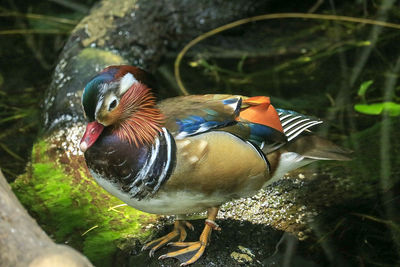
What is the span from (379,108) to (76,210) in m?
2.14

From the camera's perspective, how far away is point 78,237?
335cm

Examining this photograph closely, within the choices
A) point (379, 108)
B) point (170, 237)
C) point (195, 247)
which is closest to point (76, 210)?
point (170, 237)

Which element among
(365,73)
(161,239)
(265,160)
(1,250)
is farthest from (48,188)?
(365,73)

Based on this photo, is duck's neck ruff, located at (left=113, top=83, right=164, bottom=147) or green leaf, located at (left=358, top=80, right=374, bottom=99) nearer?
duck's neck ruff, located at (left=113, top=83, right=164, bottom=147)

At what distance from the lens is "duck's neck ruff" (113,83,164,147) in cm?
279

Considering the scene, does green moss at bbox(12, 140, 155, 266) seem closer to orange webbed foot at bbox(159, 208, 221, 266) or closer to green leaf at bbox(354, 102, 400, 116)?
orange webbed foot at bbox(159, 208, 221, 266)

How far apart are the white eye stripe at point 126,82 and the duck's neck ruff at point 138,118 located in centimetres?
2

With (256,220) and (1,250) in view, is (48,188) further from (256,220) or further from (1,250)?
(1,250)

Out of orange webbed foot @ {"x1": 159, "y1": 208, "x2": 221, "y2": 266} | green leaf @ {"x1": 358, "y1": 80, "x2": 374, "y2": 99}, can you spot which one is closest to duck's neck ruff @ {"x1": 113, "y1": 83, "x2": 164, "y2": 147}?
orange webbed foot @ {"x1": 159, "y1": 208, "x2": 221, "y2": 266}

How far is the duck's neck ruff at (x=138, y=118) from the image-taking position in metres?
2.79

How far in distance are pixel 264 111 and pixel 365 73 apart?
82.1 inches

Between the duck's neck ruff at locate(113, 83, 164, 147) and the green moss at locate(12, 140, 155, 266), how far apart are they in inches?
29.7

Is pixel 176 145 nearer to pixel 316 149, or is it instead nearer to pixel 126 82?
pixel 126 82

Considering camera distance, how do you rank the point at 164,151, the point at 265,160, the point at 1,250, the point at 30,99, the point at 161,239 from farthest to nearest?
the point at 30,99, the point at 161,239, the point at 265,160, the point at 164,151, the point at 1,250
